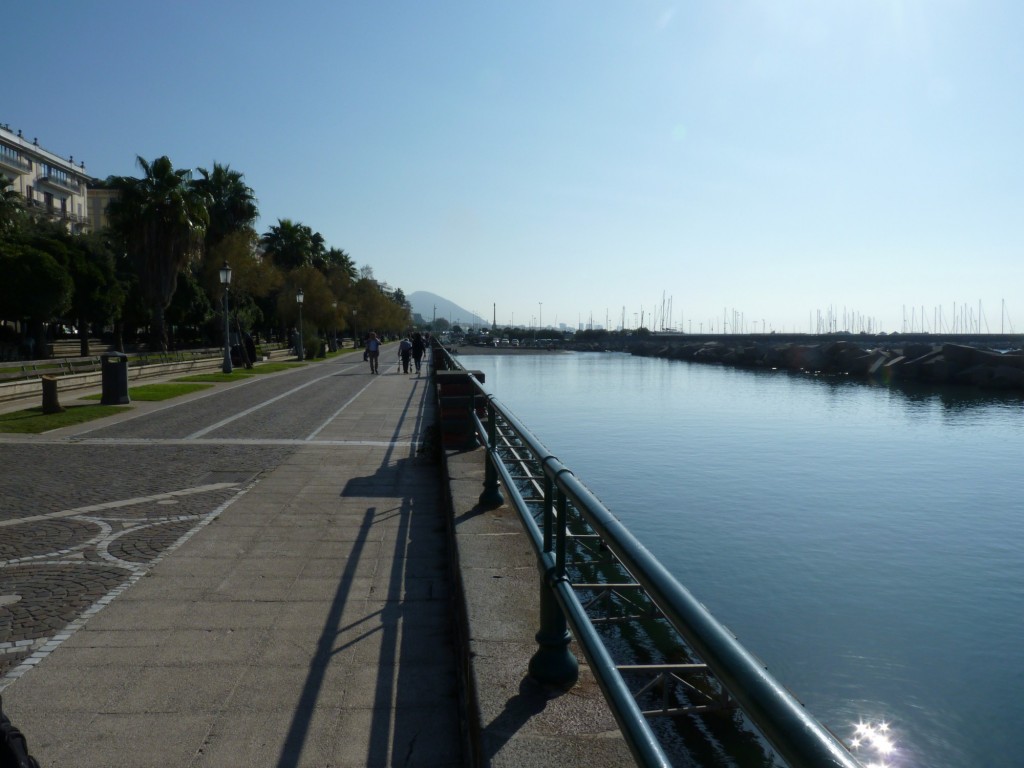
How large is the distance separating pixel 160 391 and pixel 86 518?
675 inches

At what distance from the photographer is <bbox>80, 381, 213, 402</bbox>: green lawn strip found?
73.2ft

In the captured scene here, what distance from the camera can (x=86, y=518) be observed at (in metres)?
8.00

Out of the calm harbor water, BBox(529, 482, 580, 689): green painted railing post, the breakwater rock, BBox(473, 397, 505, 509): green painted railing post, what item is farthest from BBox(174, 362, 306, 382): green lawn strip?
the breakwater rock

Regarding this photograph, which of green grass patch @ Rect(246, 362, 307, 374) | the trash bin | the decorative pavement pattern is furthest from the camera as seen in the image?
green grass patch @ Rect(246, 362, 307, 374)

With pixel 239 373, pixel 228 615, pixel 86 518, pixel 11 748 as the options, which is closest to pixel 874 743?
pixel 228 615

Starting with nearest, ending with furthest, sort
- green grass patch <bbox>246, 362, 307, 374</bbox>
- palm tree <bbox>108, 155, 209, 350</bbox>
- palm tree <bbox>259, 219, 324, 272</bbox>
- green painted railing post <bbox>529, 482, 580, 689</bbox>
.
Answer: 1. green painted railing post <bbox>529, 482, 580, 689</bbox>
2. green grass patch <bbox>246, 362, 307, 374</bbox>
3. palm tree <bbox>108, 155, 209, 350</bbox>
4. palm tree <bbox>259, 219, 324, 272</bbox>

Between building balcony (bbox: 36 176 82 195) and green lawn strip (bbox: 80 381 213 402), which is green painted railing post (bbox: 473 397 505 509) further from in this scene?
building balcony (bbox: 36 176 82 195)

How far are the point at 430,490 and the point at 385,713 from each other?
5753mm

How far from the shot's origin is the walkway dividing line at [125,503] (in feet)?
26.1

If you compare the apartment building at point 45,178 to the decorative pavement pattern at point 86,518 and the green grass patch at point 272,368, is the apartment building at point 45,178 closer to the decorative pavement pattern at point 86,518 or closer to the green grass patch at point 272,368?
the green grass patch at point 272,368

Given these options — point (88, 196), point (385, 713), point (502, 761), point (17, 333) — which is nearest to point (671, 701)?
point (385, 713)

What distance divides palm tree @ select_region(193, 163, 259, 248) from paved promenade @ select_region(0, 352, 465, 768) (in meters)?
39.8

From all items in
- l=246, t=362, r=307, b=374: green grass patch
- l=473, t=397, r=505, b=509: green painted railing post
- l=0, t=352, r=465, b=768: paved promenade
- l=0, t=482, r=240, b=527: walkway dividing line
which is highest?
l=246, t=362, r=307, b=374: green grass patch

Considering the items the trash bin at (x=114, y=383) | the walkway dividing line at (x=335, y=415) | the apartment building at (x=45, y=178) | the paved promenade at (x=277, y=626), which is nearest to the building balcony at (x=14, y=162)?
the apartment building at (x=45, y=178)
